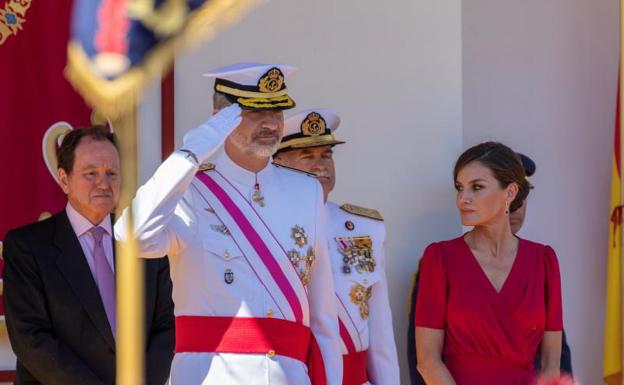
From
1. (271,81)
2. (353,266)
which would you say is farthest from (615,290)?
(271,81)

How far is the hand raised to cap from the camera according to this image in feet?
11.6

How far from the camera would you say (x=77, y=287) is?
4.01 meters

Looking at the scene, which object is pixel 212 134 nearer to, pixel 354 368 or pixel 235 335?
pixel 235 335

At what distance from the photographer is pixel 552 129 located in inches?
255

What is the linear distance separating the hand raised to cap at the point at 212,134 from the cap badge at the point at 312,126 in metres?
1.17

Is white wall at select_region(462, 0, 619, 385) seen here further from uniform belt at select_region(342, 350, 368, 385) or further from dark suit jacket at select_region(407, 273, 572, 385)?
uniform belt at select_region(342, 350, 368, 385)

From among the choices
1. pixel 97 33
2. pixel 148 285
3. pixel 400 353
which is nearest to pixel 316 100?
pixel 400 353

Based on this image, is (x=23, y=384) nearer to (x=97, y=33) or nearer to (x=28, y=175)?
(x=28, y=175)

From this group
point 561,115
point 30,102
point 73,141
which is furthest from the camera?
point 561,115

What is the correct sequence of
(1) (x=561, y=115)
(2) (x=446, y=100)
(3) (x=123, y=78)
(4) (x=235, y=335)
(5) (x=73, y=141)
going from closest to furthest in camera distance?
(3) (x=123, y=78)
(4) (x=235, y=335)
(5) (x=73, y=141)
(2) (x=446, y=100)
(1) (x=561, y=115)

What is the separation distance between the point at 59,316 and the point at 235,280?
1.81 ft

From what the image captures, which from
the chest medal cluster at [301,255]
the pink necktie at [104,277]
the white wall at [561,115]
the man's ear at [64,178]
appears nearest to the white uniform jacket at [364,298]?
the chest medal cluster at [301,255]

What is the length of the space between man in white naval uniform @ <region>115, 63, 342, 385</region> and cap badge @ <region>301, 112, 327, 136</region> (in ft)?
2.76

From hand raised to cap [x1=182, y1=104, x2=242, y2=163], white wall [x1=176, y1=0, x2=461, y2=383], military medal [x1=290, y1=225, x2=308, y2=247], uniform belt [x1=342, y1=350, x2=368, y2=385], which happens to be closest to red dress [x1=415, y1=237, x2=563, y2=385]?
uniform belt [x1=342, y1=350, x2=368, y2=385]
